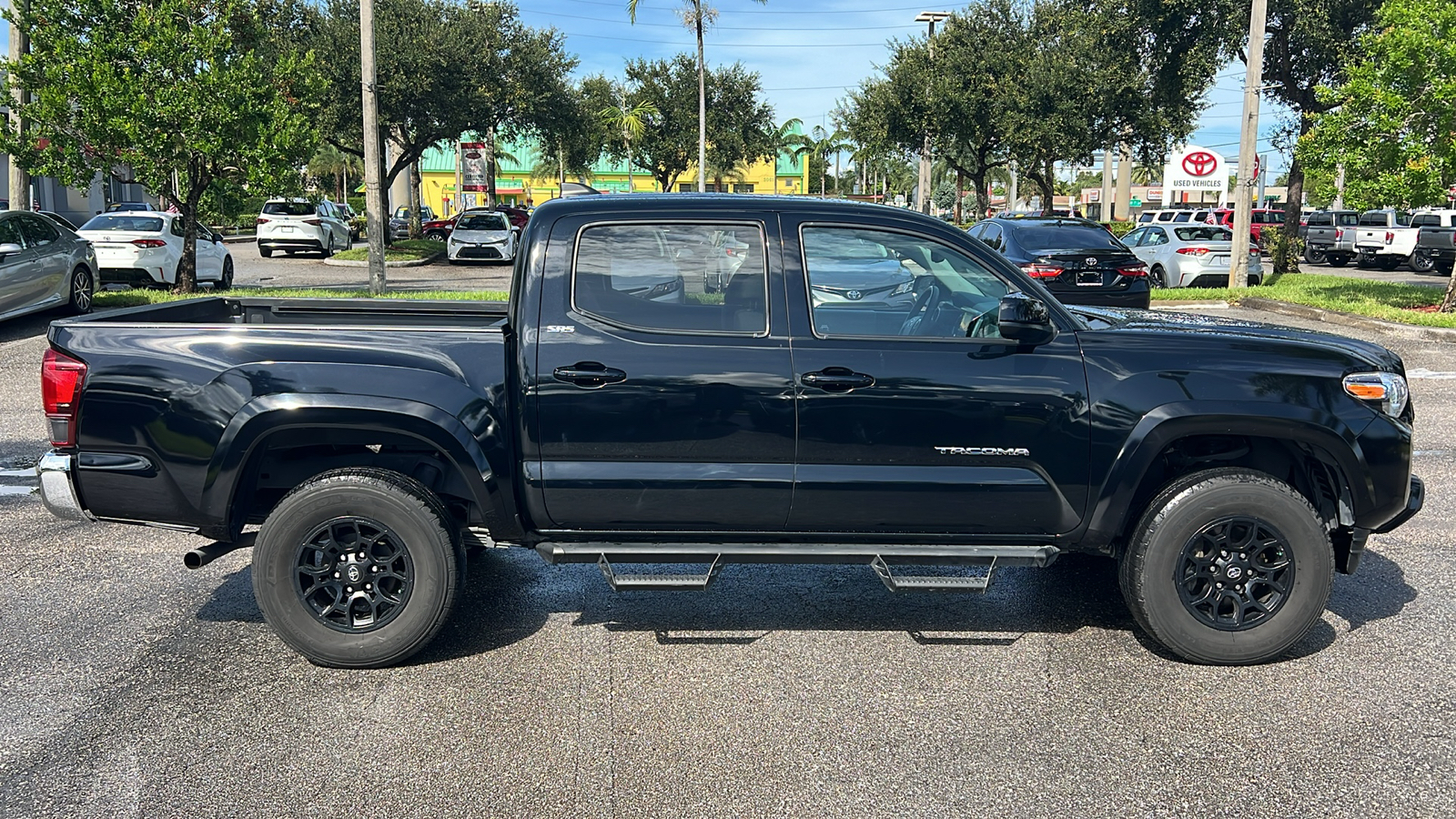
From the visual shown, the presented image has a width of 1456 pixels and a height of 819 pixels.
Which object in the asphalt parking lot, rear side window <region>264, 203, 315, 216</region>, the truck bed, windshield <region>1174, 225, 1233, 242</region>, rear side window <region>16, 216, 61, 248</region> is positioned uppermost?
rear side window <region>264, 203, 315, 216</region>

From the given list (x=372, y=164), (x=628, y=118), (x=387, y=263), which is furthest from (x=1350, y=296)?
(x=628, y=118)

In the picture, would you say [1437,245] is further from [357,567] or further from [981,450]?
[357,567]

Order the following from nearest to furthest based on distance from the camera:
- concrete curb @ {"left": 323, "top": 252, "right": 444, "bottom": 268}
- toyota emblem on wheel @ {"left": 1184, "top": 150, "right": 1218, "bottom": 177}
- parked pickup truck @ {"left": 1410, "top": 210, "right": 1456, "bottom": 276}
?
toyota emblem on wheel @ {"left": 1184, "top": 150, "right": 1218, "bottom": 177} < concrete curb @ {"left": 323, "top": 252, "right": 444, "bottom": 268} < parked pickup truck @ {"left": 1410, "top": 210, "right": 1456, "bottom": 276}

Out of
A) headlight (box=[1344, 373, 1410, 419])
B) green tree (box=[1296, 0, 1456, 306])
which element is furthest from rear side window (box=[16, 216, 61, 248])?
green tree (box=[1296, 0, 1456, 306])

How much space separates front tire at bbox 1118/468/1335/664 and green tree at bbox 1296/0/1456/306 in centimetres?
1350

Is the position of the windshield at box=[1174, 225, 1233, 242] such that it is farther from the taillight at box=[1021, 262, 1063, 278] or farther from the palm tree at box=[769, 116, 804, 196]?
the palm tree at box=[769, 116, 804, 196]

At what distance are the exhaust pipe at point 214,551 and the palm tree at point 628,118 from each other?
43.8 m

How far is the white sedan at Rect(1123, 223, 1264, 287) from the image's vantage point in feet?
71.7

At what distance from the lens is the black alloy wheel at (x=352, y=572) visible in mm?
4422

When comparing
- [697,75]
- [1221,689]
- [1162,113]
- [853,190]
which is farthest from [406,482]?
[853,190]

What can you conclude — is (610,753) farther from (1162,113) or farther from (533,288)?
(1162,113)

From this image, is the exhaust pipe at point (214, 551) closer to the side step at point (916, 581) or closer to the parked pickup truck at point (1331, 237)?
the side step at point (916, 581)

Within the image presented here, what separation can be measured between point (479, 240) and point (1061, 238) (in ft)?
62.8

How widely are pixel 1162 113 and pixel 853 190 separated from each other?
109 m
